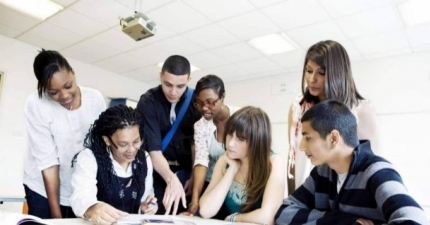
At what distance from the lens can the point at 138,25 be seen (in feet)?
8.04

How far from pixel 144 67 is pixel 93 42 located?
1047 mm

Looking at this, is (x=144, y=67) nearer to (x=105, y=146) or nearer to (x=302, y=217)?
(x=105, y=146)

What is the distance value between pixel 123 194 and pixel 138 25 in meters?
1.61

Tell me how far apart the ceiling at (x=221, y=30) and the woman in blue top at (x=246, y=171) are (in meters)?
1.86

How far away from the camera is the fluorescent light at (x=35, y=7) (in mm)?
3264

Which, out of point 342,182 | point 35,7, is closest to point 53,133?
point 342,182

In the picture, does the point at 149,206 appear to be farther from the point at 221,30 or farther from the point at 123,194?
the point at 221,30

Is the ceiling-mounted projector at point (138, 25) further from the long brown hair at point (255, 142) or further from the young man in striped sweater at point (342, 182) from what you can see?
the young man in striped sweater at point (342, 182)

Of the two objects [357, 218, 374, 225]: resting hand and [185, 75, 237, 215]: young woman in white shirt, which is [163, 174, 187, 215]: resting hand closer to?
[185, 75, 237, 215]: young woman in white shirt

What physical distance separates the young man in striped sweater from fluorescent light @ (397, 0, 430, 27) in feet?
7.92

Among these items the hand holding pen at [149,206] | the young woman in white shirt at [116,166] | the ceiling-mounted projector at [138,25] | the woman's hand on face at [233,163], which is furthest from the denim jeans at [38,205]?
the ceiling-mounted projector at [138,25]

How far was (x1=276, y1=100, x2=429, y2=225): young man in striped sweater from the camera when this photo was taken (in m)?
0.79

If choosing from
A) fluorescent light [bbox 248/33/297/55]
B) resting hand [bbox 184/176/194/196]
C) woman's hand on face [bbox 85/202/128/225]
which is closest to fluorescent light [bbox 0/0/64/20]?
fluorescent light [bbox 248/33/297/55]

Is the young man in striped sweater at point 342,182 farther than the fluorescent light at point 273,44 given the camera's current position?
No
